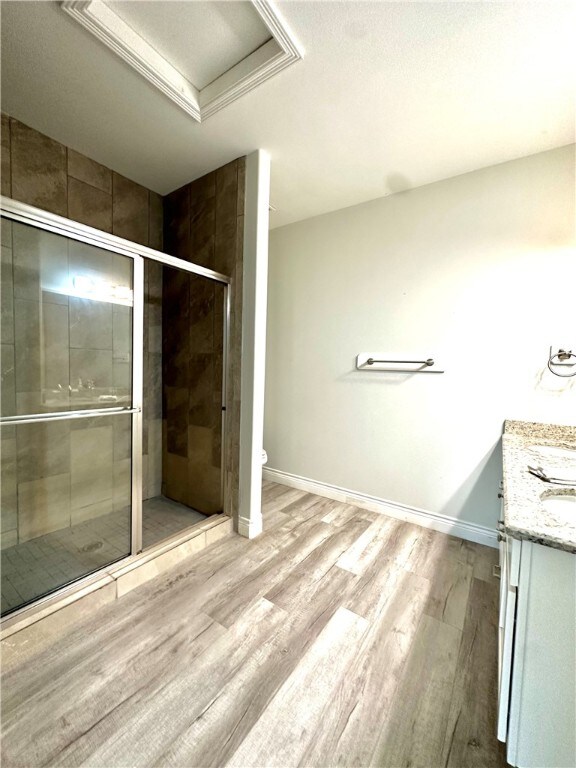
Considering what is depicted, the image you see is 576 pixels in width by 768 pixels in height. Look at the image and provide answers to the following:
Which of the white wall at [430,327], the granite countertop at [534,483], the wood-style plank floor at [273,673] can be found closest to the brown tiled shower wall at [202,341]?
the wood-style plank floor at [273,673]

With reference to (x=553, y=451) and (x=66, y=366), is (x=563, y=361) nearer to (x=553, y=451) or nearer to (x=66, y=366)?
(x=553, y=451)

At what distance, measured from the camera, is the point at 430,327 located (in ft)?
6.88

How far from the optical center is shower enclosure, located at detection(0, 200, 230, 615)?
160cm

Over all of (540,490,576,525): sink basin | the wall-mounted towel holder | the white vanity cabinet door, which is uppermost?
the wall-mounted towel holder

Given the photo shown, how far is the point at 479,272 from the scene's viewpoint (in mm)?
1918

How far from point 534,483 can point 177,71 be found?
7.45 ft

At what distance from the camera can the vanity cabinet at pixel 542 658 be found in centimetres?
69

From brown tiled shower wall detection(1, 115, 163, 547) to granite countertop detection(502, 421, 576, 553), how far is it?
176 centimetres

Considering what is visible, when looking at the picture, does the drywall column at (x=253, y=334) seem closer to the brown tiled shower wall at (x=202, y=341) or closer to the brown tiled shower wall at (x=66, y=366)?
the brown tiled shower wall at (x=202, y=341)

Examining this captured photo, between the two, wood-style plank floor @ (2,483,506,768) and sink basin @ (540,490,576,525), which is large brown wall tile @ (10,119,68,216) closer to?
wood-style plank floor @ (2,483,506,768)

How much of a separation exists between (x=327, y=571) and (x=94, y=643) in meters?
1.09

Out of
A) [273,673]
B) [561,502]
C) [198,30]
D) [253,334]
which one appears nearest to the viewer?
[561,502]

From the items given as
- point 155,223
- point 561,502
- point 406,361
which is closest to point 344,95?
point 406,361

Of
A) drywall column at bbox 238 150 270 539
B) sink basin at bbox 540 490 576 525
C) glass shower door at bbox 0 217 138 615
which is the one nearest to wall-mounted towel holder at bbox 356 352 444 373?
drywall column at bbox 238 150 270 539
